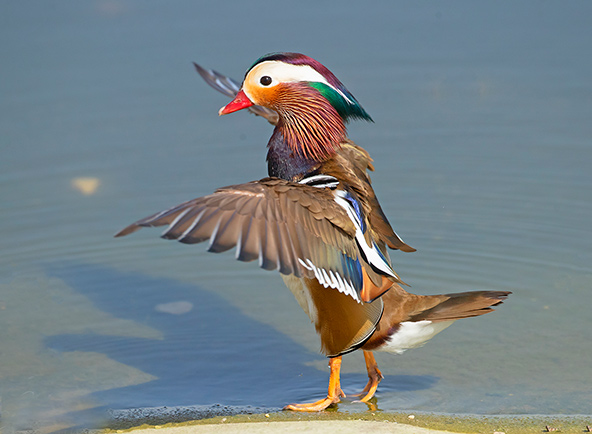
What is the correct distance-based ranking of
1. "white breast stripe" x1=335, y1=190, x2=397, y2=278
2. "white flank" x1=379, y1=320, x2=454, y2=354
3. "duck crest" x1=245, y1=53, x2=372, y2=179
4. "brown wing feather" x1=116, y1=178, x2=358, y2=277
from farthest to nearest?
"duck crest" x1=245, y1=53, x2=372, y2=179 → "white flank" x1=379, y1=320, x2=454, y2=354 → "white breast stripe" x1=335, y1=190, x2=397, y2=278 → "brown wing feather" x1=116, y1=178, x2=358, y2=277

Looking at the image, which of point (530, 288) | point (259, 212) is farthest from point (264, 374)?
point (530, 288)

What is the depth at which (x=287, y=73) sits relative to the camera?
4.32 meters

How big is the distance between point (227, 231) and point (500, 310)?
7.98 ft

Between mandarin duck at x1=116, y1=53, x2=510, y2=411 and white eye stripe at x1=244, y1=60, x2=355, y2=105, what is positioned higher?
white eye stripe at x1=244, y1=60, x2=355, y2=105

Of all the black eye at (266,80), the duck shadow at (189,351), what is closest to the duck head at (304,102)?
the black eye at (266,80)

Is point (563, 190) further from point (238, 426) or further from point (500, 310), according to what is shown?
point (238, 426)

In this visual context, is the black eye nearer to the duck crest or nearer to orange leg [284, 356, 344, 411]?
the duck crest

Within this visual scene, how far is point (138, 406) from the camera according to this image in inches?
167

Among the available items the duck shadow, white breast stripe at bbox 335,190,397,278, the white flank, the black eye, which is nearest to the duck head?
the black eye

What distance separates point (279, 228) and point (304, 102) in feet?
3.58

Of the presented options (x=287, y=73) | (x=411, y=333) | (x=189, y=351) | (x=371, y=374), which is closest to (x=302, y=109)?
(x=287, y=73)

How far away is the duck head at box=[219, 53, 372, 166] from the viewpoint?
14.1 ft

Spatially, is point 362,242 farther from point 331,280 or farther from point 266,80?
point 266,80

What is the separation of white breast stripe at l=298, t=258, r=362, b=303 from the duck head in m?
0.83
